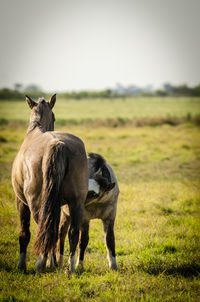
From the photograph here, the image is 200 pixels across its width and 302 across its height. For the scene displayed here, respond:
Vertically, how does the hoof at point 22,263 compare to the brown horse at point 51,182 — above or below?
below

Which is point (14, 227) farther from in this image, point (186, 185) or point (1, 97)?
point (1, 97)

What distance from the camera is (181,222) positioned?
6645 mm

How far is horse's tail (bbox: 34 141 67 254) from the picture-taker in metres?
3.49

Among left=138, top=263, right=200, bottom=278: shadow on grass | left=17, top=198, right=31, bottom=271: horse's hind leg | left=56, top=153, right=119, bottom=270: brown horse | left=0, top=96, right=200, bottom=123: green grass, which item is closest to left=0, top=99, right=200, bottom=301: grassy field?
left=138, top=263, right=200, bottom=278: shadow on grass

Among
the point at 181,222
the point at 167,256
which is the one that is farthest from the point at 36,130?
the point at 181,222

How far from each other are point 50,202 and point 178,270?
227 cm

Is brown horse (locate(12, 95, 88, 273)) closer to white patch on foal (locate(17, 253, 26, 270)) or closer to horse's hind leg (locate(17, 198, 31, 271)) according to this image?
horse's hind leg (locate(17, 198, 31, 271))

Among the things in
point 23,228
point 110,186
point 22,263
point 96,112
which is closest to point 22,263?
point 22,263

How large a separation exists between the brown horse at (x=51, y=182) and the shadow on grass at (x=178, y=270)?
1218 millimetres

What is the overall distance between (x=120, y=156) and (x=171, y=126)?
13.0 metres

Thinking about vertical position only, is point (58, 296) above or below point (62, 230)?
below

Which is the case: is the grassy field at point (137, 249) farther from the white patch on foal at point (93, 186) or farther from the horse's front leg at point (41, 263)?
the white patch on foal at point (93, 186)

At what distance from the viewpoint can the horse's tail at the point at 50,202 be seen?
349cm

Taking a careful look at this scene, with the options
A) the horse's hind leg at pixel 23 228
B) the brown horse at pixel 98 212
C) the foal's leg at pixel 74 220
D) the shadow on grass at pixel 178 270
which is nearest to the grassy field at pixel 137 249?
the shadow on grass at pixel 178 270
